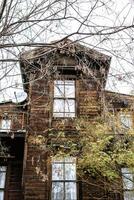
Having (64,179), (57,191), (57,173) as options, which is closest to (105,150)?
(64,179)

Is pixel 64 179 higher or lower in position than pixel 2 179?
lower

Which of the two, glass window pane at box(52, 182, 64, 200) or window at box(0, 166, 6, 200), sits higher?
window at box(0, 166, 6, 200)

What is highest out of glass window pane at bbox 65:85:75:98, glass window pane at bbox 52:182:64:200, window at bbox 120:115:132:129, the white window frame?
glass window pane at bbox 65:85:75:98

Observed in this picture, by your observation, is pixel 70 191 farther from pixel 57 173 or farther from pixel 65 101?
pixel 65 101

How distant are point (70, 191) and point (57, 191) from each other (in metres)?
0.42

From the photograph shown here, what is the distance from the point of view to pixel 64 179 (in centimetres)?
1334

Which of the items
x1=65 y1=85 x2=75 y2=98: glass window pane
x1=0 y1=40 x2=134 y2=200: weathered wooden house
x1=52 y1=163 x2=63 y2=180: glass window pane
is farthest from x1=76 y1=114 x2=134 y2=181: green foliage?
x1=65 y1=85 x2=75 y2=98: glass window pane

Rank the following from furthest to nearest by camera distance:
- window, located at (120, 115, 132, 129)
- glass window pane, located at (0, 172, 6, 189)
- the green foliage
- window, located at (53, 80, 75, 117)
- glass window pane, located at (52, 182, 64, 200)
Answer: window, located at (53, 80, 75, 117) < glass window pane, located at (0, 172, 6, 189) < window, located at (120, 115, 132, 129) < glass window pane, located at (52, 182, 64, 200) < the green foliage

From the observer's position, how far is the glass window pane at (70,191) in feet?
42.7

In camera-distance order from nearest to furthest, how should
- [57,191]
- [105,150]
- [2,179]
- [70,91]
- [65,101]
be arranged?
[105,150], [57,191], [2,179], [65,101], [70,91]

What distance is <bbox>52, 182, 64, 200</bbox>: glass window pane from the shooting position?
42.4 ft

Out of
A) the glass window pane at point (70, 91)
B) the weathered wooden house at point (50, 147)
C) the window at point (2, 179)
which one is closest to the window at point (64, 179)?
the weathered wooden house at point (50, 147)

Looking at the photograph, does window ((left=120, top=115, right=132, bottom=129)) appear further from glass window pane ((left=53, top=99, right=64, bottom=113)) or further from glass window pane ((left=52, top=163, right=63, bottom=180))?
glass window pane ((left=52, top=163, right=63, bottom=180))

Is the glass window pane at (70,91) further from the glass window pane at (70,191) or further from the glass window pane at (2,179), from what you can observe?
the glass window pane at (2,179)
